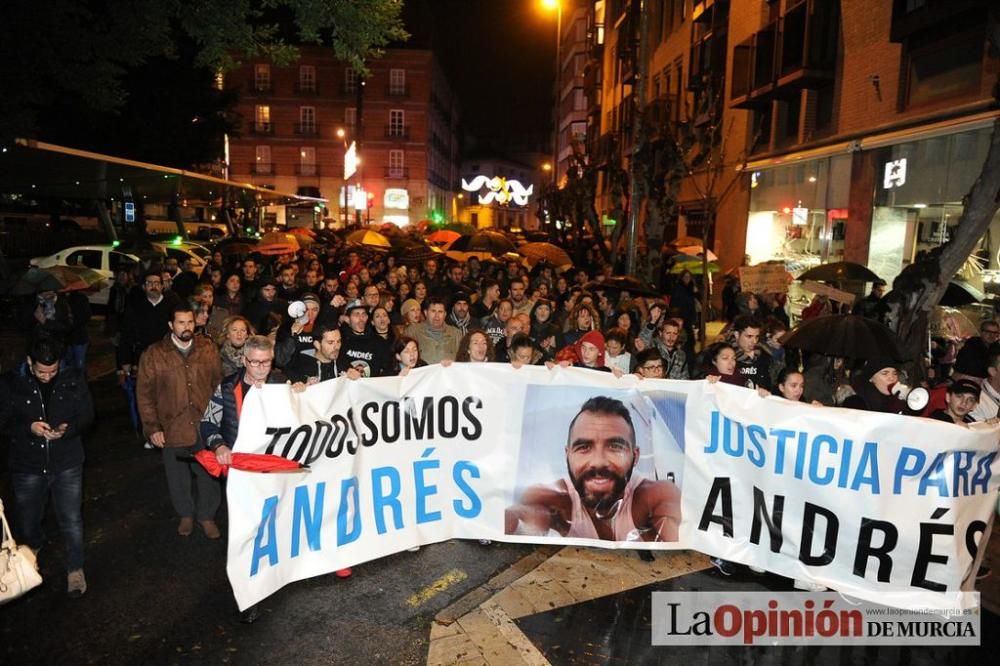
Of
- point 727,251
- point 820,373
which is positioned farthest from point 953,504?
point 727,251

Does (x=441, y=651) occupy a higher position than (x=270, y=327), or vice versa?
(x=270, y=327)

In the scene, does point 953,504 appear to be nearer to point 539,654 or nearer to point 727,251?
point 539,654

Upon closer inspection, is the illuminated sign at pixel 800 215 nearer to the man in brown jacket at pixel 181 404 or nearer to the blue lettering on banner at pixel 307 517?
the man in brown jacket at pixel 181 404

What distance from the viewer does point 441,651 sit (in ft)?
14.2

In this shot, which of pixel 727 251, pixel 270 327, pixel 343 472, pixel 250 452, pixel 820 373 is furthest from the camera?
pixel 727 251

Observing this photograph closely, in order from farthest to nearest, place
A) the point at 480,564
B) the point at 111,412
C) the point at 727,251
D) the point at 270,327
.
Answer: the point at 727,251, the point at 111,412, the point at 270,327, the point at 480,564

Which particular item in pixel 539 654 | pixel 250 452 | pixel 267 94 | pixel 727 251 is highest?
pixel 267 94

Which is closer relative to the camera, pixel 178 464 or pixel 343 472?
pixel 343 472

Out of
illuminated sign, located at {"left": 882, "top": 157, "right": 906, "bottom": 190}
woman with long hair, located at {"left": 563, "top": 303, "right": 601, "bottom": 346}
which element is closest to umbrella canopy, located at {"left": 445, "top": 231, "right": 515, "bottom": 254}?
illuminated sign, located at {"left": 882, "top": 157, "right": 906, "bottom": 190}

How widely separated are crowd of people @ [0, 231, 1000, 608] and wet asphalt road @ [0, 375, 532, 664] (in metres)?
0.25

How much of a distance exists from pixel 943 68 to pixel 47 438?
13.4 metres

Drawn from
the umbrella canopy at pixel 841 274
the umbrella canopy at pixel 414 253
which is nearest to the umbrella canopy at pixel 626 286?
the umbrella canopy at pixel 841 274

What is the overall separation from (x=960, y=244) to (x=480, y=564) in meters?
6.50

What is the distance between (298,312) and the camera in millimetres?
7051
